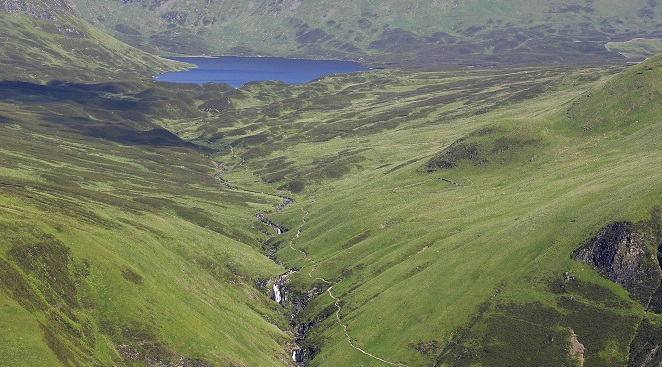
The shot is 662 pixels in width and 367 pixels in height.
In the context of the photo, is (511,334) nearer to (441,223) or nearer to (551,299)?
(551,299)

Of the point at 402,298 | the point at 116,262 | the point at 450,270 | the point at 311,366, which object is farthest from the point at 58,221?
the point at 450,270

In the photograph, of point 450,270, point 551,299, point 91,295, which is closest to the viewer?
point 91,295

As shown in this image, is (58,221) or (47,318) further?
(58,221)

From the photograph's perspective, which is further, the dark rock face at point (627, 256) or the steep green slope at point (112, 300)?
the dark rock face at point (627, 256)

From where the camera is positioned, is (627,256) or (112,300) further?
(627,256)

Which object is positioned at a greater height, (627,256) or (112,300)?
(112,300)

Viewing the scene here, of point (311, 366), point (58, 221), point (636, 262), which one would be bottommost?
point (311, 366)

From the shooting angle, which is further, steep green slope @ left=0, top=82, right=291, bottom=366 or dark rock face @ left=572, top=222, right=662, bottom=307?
dark rock face @ left=572, top=222, right=662, bottom=307

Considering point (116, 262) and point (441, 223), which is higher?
point (116, 262)
